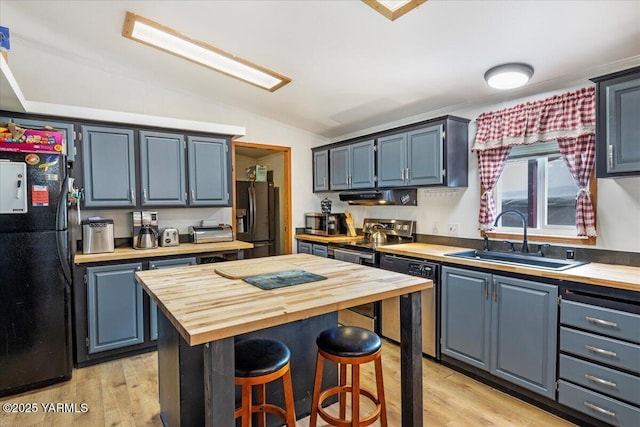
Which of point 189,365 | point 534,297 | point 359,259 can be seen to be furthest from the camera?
point 359,259

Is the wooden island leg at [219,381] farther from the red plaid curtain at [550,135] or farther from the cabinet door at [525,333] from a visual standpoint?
the red plaid curtain at [550,135]

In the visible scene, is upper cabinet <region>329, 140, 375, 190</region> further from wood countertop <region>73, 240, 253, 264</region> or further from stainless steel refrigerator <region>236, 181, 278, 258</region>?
wood countertop <region>73, 240, 253, 264</region>

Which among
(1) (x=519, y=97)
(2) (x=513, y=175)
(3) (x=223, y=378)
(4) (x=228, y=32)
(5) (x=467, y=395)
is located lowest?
(5) (x=467, y=395)

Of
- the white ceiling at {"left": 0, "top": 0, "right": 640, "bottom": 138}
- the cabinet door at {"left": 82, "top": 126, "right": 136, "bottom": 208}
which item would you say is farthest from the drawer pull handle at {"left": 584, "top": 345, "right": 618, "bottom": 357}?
the cabinet door at {"left": 82, "top": 126, "right": 136, "bottom": 208}

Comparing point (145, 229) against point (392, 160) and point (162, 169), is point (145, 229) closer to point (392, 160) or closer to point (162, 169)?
point (162, 169)

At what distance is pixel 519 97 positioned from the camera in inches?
107

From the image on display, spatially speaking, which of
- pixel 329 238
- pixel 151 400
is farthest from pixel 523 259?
pixel 151 400

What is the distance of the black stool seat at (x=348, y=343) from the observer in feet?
5.35

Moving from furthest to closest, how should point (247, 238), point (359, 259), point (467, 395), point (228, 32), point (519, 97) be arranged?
point (247, 238) → point (359, 259) → point (519, 97) → point (228, 32) → point (467, 395)

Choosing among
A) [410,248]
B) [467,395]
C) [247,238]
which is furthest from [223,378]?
[247,238]

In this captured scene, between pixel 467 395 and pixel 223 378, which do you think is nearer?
pixel 223 378

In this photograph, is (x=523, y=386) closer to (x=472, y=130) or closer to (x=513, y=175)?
(x=513, y=175)

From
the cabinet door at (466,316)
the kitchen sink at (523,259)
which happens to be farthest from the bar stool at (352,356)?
the kitchen sink at (523,259)

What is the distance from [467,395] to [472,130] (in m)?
2.18
